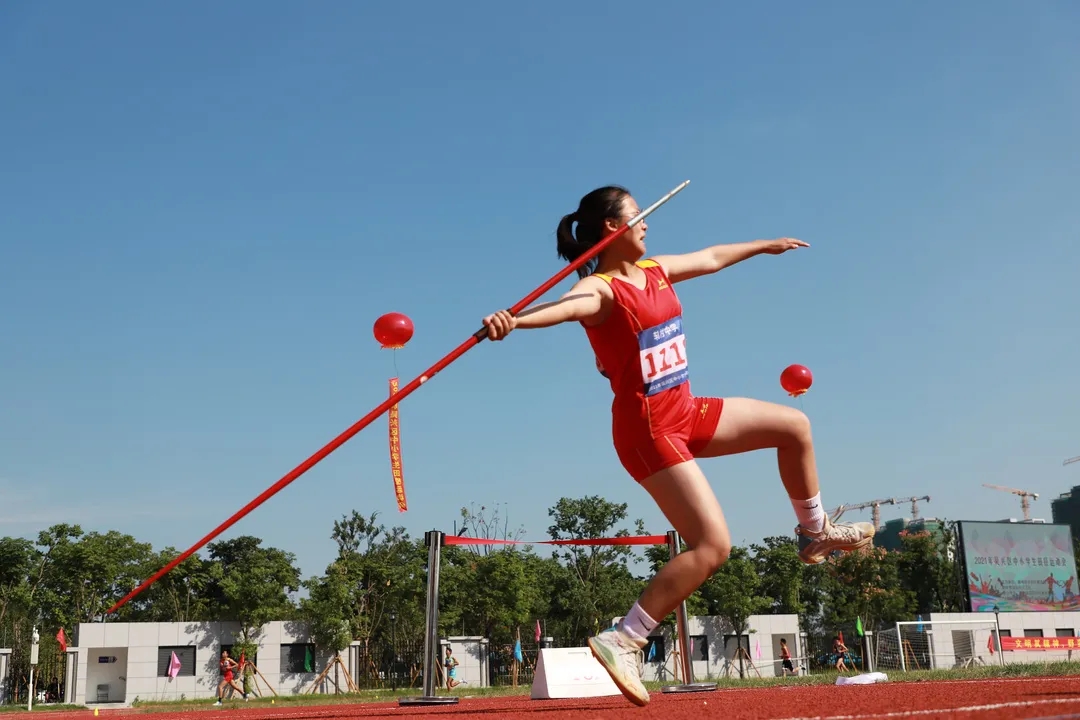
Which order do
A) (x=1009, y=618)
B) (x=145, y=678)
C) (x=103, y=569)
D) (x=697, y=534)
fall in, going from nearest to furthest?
(x=697, y=534) → (x=145, y=678) → (x=103, y=569) → (x=1009, y=618)

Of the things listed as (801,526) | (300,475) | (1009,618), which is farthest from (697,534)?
(1009,618)

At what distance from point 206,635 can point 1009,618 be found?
41930mm

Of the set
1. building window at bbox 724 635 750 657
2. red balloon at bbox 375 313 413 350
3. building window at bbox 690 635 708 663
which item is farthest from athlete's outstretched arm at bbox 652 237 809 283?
building window at bbox 724 635 750 657

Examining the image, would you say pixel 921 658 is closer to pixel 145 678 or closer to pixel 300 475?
pixel 145 678

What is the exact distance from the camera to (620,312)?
408 centimetres

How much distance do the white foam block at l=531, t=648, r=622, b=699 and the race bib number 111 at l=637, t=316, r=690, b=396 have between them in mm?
4400

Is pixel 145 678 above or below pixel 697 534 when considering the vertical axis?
below

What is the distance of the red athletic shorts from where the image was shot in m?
3.86

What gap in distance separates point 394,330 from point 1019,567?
55.1m

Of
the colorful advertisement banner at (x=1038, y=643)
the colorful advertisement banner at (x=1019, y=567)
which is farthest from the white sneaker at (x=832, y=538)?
the colorful advertisement banner at (x=1019, y=567)

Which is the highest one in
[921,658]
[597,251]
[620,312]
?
[597,251]

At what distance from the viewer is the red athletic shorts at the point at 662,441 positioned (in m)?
3.86

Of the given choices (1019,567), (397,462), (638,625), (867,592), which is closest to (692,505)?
(638,625)

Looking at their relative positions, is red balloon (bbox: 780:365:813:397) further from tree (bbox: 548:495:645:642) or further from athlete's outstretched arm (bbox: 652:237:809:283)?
tree (bbox: 548:495:645:642)
